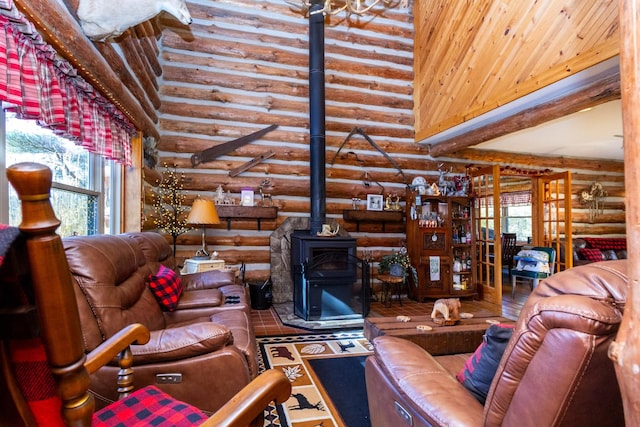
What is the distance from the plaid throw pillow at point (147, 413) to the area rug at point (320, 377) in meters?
0.86

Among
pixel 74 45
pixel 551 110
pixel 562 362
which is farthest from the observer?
pixel 551 110

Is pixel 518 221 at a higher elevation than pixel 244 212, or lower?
lower

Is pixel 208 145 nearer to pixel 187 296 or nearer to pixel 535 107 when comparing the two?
pixel 187 296

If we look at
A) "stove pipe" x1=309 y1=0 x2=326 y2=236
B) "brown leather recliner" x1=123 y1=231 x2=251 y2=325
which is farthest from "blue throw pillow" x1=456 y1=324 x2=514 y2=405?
"stove pipe" x1=309 y1=0 x2=326 y2=236

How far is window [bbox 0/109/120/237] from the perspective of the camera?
188 cm

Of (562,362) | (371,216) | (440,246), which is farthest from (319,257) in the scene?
(562,362)

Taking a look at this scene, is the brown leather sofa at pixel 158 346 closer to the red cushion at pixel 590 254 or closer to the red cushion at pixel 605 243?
the red cushion at pixel 590 254

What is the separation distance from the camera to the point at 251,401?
886 mm

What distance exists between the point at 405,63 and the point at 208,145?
3.51 m

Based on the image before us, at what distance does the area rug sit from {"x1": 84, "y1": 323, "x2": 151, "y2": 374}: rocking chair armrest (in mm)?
989

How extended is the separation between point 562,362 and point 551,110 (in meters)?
3.68

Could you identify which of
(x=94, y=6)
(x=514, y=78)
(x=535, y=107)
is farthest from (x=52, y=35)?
(x=535, y=107)

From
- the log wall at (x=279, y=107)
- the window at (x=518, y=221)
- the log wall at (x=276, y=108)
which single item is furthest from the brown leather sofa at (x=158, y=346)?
the window at (x=518, y=221)

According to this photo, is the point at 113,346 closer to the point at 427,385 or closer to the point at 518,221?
the point at 427,385
